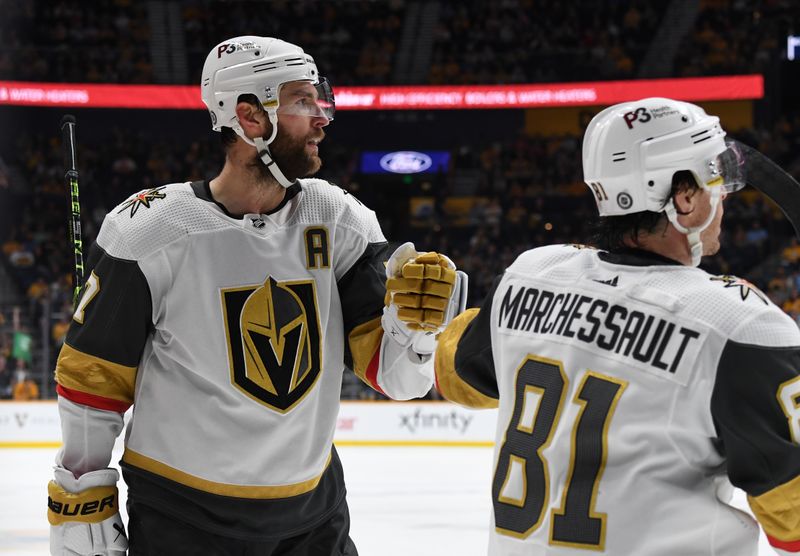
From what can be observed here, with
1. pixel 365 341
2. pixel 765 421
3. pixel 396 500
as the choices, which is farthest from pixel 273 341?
pixel 396 500

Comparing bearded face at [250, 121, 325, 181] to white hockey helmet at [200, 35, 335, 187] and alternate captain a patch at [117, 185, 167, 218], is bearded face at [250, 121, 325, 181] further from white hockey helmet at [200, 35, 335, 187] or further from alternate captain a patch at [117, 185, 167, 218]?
alternate captain a patch at [117, 185, 167, 218]

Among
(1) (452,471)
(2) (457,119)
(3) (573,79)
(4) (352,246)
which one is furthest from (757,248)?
(4) (352,246)

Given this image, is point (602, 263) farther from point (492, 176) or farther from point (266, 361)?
point (492, 176)

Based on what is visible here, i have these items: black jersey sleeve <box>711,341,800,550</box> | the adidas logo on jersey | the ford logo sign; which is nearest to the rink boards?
the adidas logo on jersey

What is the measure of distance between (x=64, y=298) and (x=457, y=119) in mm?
7359

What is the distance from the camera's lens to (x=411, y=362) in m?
2.23

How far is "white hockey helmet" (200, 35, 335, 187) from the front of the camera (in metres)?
Answer: 2.22

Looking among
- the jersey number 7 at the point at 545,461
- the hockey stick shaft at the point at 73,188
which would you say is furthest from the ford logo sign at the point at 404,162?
the jersey number 7 at the point at 545,461

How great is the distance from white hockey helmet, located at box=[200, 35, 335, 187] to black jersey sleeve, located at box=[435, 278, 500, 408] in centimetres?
56

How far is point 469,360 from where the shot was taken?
5.88ft

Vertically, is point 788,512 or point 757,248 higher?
point 788,512

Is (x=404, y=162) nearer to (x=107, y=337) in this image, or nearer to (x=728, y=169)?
(x=107, y=337)

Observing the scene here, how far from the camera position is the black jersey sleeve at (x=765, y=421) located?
53.7 inches

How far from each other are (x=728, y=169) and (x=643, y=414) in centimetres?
44
